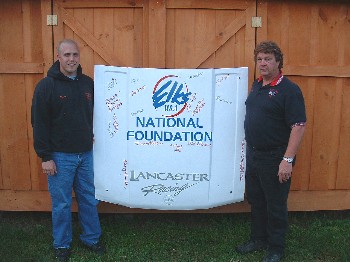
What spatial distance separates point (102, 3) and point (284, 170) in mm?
2369

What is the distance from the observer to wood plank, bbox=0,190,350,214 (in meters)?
4.73

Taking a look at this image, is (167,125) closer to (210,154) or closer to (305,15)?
(210,154)

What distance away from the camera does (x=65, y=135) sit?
12.4 ft

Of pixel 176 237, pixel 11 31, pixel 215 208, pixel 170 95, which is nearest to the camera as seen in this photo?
pixel 170 95

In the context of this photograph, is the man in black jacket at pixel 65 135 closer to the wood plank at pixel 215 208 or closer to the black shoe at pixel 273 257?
the wood plank at pixel 215 208

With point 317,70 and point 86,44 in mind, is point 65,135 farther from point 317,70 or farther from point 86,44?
point 317,70

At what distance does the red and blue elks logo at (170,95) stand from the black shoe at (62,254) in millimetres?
1583

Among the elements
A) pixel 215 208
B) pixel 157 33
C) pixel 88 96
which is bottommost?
pixel 215 208

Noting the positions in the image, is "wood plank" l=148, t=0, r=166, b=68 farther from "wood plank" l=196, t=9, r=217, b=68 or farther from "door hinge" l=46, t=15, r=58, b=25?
"door hinge" l=46, t=15, r=58, b=25

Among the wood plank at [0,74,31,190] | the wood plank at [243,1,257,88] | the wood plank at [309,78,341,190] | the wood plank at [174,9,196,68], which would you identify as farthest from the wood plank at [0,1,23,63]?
the wood plank at [309,78,341,190]

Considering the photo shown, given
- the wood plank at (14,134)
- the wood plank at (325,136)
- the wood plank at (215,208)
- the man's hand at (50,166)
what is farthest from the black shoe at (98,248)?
the wood plank at (325,136)

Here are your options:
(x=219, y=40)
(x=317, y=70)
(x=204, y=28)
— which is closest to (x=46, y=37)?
(x=204, y=28)

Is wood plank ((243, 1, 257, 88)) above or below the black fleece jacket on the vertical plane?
above

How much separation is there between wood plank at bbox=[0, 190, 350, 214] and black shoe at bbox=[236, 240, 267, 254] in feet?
1.81
